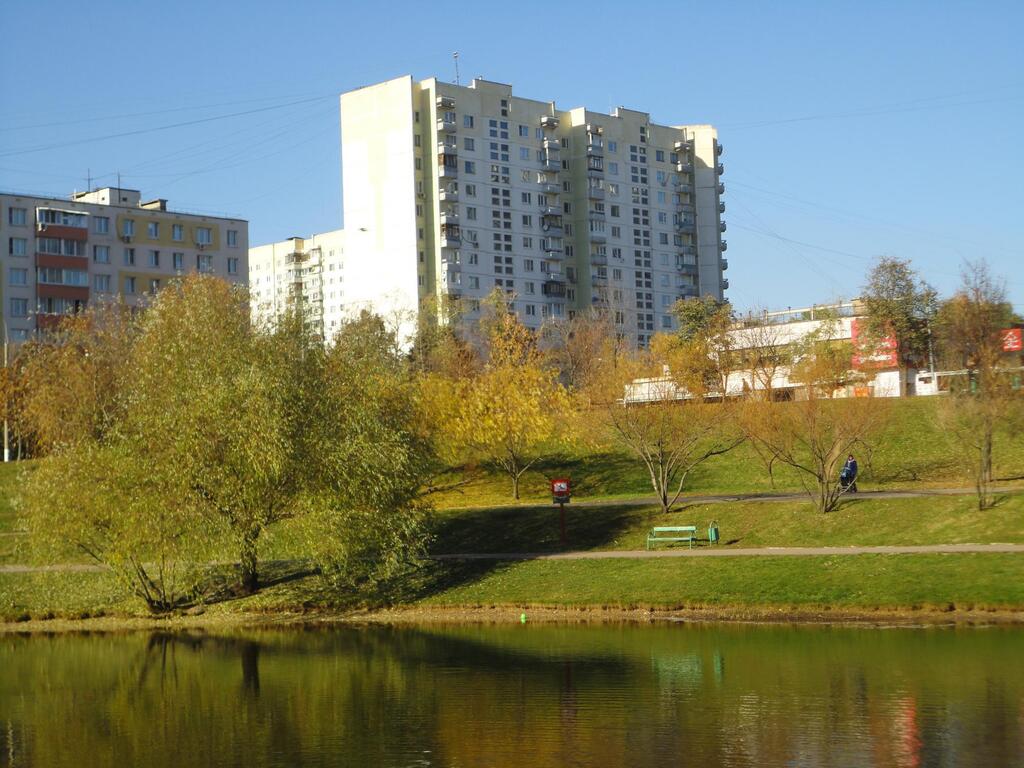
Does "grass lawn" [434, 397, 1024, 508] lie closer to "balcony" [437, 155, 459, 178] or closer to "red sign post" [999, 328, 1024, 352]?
"red sign post" [999, 328, 1024, 352]

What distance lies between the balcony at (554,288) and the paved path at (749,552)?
112 meters

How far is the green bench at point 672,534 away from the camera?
47.1m

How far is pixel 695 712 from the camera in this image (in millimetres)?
23562

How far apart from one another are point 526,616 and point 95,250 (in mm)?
107615

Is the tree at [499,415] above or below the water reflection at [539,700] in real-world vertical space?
above

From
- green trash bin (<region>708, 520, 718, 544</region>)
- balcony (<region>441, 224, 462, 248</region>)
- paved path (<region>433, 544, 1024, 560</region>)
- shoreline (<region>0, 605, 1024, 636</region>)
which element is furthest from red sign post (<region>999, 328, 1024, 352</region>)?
balcony (<region>441, 224, 462, 248</region>)

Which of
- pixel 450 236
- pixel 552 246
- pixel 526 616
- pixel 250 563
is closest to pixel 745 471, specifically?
pixel 526 616

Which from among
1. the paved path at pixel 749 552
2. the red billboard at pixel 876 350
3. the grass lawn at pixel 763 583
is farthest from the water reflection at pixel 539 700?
the red billboard at pixel 876 350

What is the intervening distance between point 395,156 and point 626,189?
1335 inches

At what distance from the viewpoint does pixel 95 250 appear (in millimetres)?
135000

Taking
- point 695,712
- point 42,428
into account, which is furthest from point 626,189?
point 695,712

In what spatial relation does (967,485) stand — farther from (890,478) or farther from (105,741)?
(105,741)

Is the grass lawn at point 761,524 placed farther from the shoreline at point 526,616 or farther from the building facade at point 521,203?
the building facade at point 521,203

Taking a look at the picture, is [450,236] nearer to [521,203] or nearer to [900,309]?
[521,203]
